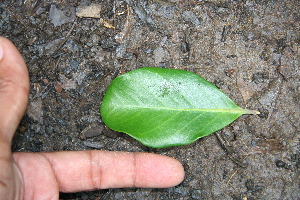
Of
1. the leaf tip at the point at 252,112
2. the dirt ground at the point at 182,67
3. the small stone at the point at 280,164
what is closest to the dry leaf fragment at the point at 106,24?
the dirt ground at the point at 182,67

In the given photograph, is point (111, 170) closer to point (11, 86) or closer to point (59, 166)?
point (59, 166)

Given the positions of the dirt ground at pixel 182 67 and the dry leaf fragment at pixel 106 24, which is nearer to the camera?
the dirt ground at pixel 182 67

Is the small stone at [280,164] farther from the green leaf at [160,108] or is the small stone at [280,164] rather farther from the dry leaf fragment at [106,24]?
the dry leaf fragment at [106,24]

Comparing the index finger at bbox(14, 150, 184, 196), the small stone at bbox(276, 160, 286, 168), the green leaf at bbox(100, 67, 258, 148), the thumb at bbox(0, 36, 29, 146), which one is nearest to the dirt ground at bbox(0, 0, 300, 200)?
the small stone at bbox(276, 160, 286, 168)

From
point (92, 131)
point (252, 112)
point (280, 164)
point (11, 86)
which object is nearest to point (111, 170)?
point (92, 131)

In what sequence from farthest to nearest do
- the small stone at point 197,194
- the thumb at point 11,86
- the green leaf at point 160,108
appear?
the small stone at point 197,194 → the green leaf at point 160,108 → the thumb at point 11,86

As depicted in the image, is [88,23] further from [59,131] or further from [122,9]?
[59,131]
